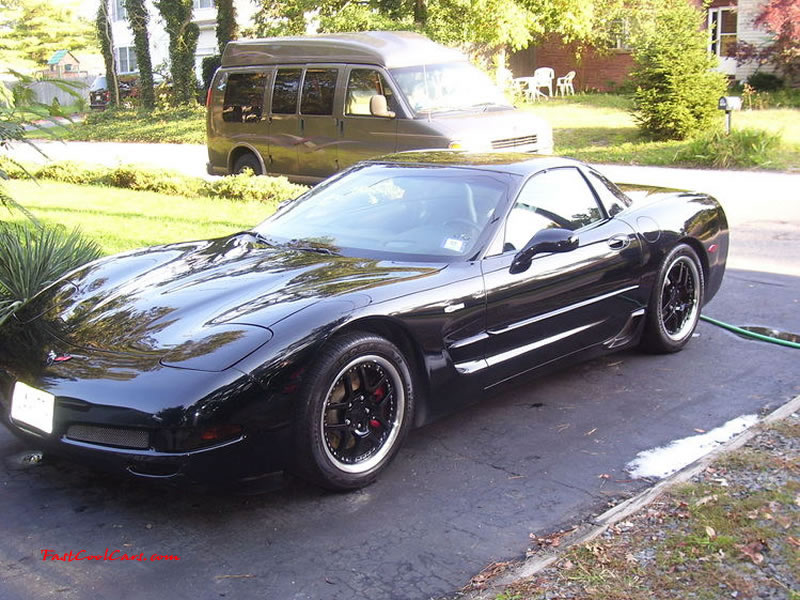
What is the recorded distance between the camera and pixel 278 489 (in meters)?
4.07

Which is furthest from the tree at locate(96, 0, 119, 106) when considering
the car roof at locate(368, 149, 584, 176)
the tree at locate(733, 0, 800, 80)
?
the car roof at locate(368, 149, 584, 176)

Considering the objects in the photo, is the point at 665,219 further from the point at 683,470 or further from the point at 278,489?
the point at 278,489

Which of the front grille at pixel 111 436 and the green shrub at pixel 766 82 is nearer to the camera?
the front grille at pixel 111 436

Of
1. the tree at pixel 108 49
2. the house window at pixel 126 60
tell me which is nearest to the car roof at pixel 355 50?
the tree at pixel 108 49

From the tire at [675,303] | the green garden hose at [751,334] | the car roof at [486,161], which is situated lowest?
the green garden hose at [751,334]

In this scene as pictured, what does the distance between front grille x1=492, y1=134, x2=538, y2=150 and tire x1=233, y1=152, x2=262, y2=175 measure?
3.91 meters

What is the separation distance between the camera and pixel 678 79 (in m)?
17.5

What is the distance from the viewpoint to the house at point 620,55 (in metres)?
27.3

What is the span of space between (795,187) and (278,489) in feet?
37.4

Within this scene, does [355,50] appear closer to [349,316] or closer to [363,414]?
[349,316]

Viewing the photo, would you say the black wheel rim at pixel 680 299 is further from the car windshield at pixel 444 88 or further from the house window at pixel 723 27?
the house window at pixel 723 27

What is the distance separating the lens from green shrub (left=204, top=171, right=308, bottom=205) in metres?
11.7

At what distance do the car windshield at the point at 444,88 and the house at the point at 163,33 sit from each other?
29550 mm

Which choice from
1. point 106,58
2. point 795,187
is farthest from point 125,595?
point 106,58
